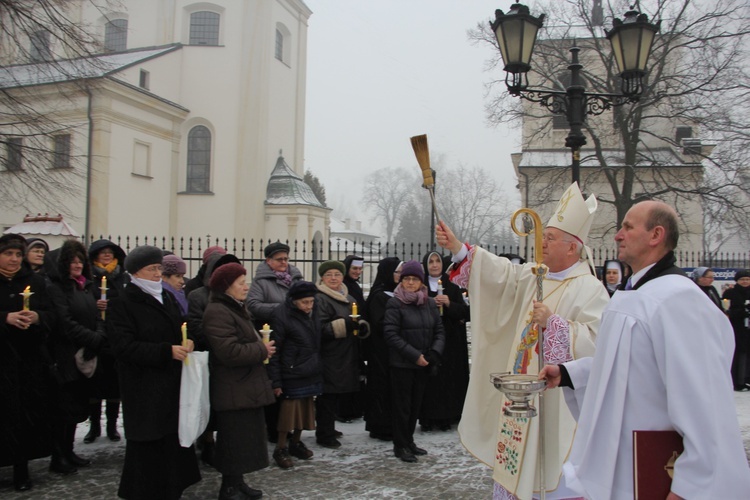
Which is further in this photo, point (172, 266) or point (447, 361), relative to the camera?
point (447, 361)

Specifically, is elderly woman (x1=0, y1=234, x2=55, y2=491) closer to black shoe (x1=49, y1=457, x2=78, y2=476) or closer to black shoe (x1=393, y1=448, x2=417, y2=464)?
black shoe (x1=49, y1=457, x2=78, y2=476)

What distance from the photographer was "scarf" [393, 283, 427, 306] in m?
6.70

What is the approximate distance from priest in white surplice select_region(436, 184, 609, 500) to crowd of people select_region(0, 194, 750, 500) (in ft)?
0.03

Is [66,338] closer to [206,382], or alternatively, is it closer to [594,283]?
[206,382]

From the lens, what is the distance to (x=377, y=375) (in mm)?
7109

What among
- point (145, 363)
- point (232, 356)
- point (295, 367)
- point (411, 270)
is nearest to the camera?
point (145, 363)

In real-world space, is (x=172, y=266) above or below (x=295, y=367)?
above

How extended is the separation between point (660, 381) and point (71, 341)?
16.5 ft

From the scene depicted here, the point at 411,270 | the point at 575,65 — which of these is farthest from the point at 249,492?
the point at 575,65

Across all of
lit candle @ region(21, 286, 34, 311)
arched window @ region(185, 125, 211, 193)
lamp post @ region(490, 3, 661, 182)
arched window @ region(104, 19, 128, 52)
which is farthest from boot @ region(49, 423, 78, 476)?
arched window @ region(104, 19, 128, 52)

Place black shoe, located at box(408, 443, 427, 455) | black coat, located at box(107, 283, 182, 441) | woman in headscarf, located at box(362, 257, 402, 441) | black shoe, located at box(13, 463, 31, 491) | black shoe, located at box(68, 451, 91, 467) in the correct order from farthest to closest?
1. woman in headscarf, located at box(362, 257, 402, 441)
2. black shoe, located at box(408, 443, 427, 455)
3. black shoe, located at box(68, 451, 91, 467)
4. black shoe, located at box(13, 463, 31, 491)
5. black coat, located at box(107, 283, 182, 441)

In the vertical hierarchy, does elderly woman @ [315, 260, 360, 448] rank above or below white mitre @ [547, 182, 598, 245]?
below

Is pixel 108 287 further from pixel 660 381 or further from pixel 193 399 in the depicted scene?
pixel 660 381

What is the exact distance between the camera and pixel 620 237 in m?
2.78
